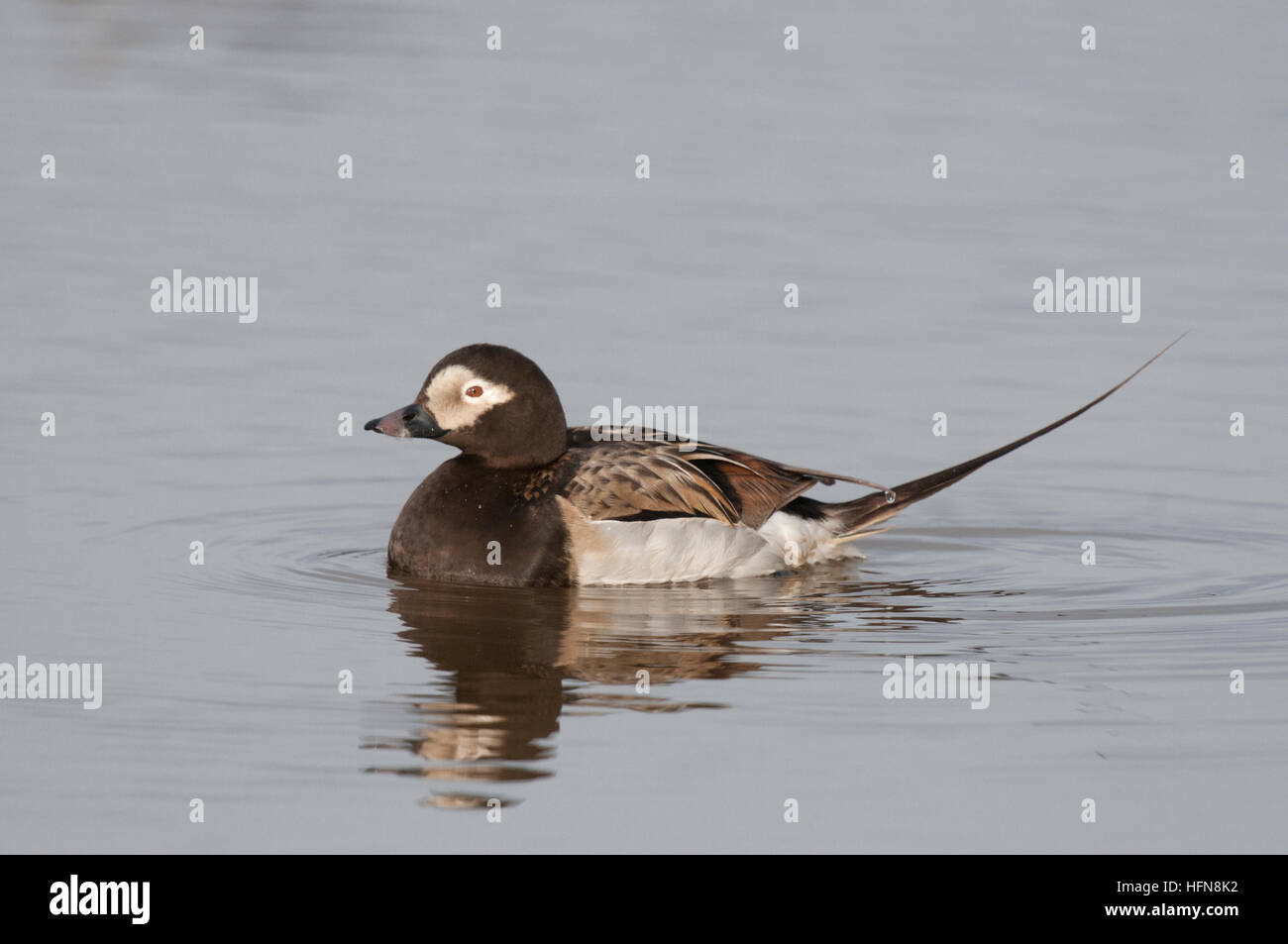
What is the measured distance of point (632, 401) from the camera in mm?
13523

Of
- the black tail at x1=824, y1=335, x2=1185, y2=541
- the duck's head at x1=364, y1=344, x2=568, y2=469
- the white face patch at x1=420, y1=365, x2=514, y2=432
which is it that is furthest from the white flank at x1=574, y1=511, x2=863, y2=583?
the white face patch at x1=420, y1=365, x2=514, y2=432

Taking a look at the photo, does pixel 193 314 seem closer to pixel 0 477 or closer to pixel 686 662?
pixel 0 477

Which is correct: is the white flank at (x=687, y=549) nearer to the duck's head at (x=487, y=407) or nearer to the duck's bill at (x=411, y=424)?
the duck's head at (x=487, y=407)

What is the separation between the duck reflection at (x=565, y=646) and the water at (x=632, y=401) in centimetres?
4

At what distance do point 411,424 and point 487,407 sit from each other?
15.7 inches

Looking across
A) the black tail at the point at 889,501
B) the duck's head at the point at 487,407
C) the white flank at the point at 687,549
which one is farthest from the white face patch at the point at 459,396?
the black tail at the point at 889,501

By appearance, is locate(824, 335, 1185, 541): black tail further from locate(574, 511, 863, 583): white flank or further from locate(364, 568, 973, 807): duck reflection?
locate(364, 568, 973, 807): duck reflection

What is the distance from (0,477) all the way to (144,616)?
7.97ft

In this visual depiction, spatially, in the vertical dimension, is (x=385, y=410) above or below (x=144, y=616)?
above

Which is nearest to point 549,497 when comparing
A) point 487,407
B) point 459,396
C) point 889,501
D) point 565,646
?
point 487,407

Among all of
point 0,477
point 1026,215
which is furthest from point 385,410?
point 1026,215

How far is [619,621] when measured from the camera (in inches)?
404

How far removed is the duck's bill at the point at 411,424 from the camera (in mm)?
10867

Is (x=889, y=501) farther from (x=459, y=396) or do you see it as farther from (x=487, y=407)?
(x=459, y=396)
